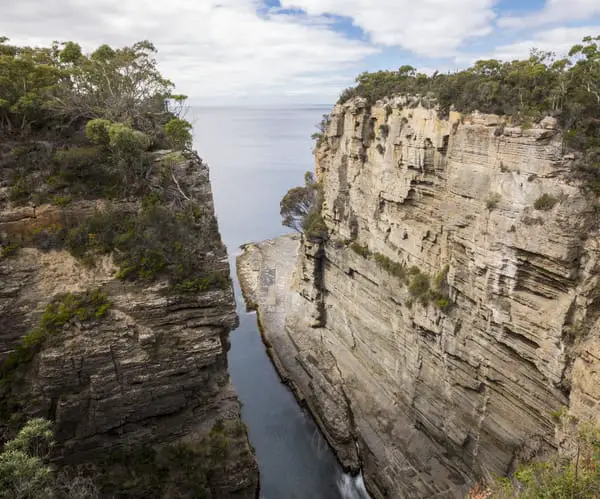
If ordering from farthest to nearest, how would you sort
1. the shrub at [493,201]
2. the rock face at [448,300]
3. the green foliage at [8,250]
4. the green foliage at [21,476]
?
the shrub at [493,201] < the green foliage at [8,250] < the rock face at [448,300] < the green foliage at [21,476]

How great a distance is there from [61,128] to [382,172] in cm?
1602

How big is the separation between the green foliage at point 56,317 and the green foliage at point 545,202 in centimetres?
1509

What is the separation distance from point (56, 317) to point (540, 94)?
19.0 meters

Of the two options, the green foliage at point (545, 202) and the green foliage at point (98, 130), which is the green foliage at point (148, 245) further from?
the green foliage at point (545, 202)

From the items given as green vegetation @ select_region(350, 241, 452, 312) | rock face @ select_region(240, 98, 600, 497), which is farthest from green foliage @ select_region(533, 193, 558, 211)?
green vegetation @ select_region(350, 241, 452, 312)

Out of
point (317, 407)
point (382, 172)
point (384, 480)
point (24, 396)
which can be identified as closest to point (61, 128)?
point (24, 396)

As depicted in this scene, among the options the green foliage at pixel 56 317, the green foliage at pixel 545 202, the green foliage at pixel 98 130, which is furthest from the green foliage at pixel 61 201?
Result: the green foliage at pixel 545 202

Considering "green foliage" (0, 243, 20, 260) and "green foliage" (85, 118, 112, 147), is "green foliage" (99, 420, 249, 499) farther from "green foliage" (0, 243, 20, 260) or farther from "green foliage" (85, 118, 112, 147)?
"green foliage" (85, 118, 112, 147)

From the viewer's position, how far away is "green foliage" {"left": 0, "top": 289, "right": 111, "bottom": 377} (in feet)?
46.1

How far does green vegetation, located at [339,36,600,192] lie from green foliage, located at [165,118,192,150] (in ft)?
37.9

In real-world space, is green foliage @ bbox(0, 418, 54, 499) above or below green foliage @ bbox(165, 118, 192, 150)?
below

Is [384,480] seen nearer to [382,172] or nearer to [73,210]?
[382,172]

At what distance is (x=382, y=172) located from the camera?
79.6 feet

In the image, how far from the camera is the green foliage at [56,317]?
1405cm
